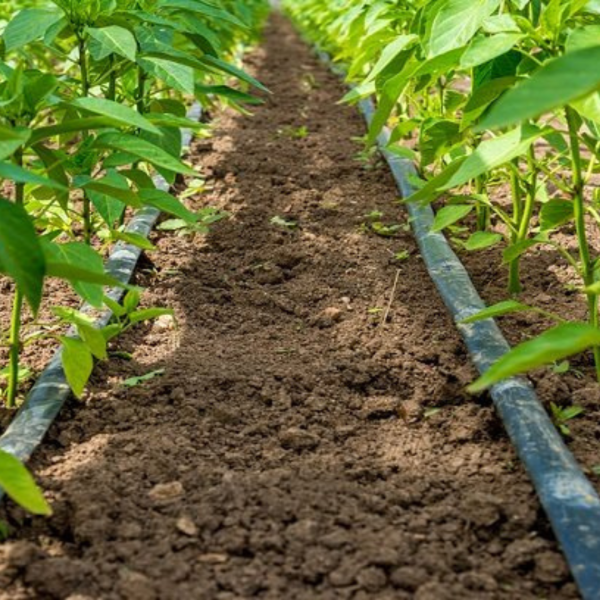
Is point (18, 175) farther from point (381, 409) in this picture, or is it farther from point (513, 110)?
point (381, 409)

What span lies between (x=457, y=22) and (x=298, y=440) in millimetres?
926

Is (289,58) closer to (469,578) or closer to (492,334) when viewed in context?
(492,334)

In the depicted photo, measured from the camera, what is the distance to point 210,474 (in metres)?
1.79

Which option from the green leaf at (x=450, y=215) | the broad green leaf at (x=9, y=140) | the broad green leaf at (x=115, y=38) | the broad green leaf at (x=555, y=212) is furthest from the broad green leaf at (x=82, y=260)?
the broad green leaf at (x=555, y=212)

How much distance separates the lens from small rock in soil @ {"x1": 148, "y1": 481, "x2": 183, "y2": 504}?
5.63 feet

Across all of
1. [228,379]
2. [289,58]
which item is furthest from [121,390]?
[289,58]

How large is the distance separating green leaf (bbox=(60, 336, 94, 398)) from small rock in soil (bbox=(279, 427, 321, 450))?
15.7 inches

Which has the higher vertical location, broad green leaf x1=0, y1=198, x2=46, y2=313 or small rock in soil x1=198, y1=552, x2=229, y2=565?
broad green leaf x1=0, y1=198, x2=46, y2=313

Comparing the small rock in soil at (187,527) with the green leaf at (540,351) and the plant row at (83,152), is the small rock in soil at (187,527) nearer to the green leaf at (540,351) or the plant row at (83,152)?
the plant row at (83,152)

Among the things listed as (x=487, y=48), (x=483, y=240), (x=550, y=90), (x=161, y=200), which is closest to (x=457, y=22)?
(x=487, y=48)

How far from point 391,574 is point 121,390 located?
84 cm

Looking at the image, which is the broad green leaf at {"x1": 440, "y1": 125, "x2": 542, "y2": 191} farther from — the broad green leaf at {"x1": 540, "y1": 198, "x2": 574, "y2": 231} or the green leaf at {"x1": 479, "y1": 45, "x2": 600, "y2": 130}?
the green leaf at {"x1": 479, "y1": 45, "x2": 600, "y2": 130}

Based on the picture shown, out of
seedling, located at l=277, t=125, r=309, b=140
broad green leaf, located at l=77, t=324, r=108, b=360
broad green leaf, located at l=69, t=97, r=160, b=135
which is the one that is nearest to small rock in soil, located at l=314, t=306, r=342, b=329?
broad green leaf, located at l=77, t=324, r=108, b=360

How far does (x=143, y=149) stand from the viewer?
185 cm
